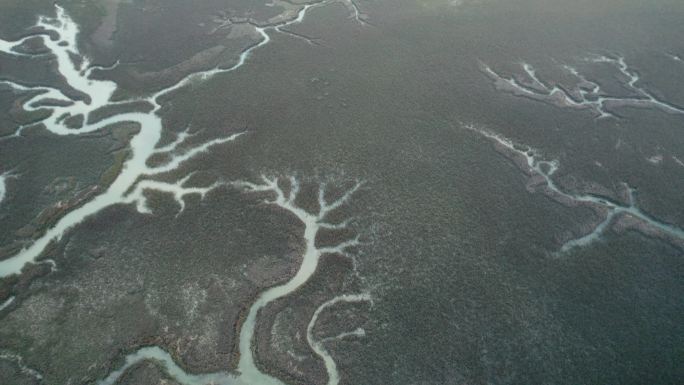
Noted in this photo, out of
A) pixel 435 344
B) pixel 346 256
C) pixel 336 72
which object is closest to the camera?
pixel 435 344

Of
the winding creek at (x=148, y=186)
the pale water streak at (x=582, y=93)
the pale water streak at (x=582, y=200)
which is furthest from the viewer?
the pale water streak at (x=582, y=93)

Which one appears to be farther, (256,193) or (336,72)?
(336,72)

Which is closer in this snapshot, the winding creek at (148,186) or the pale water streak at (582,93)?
the winding creek at (148,186)

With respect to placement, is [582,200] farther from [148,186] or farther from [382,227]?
[148,186]

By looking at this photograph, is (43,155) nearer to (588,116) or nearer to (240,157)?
(240,157)

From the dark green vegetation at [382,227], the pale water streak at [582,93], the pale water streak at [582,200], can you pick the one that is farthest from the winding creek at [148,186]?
the pale water streak at [582,93]

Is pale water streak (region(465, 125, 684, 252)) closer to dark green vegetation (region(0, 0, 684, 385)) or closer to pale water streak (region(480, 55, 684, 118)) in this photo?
dark green vegetation (region(0, 0, 684, 385))

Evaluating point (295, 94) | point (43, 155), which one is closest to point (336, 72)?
point (295, 94)

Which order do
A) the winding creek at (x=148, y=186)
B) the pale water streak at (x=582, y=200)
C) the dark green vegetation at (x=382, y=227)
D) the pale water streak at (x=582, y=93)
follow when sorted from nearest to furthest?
the winding creek at (x=148, y=186) < the dark green vegetation at (x=382, y=227) < the pale water streak at (x=582, y=200) < the pale water streak at (x=582, y=93)

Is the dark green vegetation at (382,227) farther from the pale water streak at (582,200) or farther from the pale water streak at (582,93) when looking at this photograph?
the pale water streak at (582,93)
